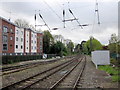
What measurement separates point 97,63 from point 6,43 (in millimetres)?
27461

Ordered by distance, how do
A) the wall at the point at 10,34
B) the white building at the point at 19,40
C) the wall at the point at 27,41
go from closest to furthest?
the wall at the point at 10,34
the white building at the point at 19,40
the wall at the point at 27,41

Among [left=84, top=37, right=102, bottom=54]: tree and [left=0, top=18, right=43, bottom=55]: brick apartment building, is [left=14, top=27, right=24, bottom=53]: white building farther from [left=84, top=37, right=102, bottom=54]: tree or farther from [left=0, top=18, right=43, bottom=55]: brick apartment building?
[left=84, top=37, right=102, bottom=54]: tree

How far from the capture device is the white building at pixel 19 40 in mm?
52531

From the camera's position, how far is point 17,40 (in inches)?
2089

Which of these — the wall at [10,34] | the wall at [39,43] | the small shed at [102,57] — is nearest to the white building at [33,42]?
the wall at [39,43]

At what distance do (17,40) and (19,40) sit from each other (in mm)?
1491

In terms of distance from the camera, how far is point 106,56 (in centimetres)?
2675

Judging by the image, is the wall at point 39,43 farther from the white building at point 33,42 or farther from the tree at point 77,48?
the tree at point 77,48

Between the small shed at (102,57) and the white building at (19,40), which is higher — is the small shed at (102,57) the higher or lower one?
the lower one

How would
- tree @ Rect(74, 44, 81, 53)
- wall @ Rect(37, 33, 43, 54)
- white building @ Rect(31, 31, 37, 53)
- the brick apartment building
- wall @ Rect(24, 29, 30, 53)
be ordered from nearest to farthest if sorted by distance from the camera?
the brick apartment building → wall @ Rect(24, 29, 30, 53) → white building @ Rect(31, 31, 37, 53) → wall @ Rect(37, 33, 43, 54) → tree @ Rect(74, 44, 81, 53)

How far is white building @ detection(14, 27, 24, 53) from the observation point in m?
52.5

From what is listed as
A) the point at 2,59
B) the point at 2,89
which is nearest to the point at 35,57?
the point at 2,59

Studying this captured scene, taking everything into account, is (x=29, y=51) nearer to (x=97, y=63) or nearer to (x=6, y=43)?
(x=6, y=43)

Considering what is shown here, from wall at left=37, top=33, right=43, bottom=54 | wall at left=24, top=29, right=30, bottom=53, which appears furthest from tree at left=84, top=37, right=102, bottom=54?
wall at left=24, top=29, right=30, bottom=53
